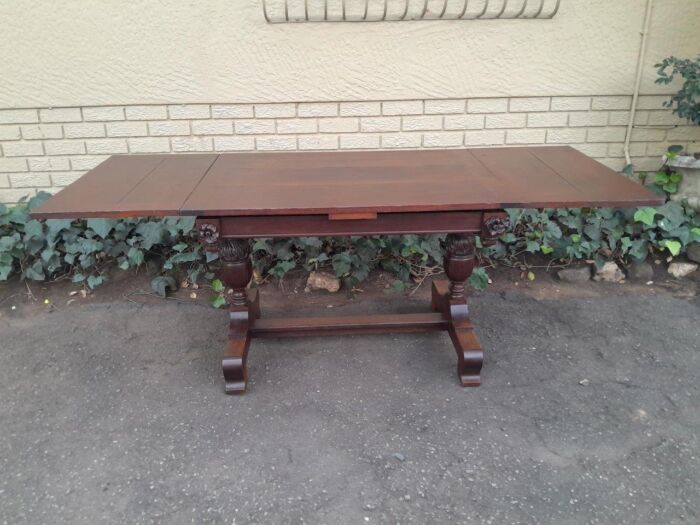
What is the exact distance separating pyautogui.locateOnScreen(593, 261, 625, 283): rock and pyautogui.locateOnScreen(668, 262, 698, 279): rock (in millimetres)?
311

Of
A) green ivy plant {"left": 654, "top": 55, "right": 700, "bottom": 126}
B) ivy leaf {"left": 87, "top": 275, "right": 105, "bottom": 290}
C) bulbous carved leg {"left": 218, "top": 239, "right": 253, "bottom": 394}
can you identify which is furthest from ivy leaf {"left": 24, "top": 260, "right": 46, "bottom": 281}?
green ivy plant {"left": 654, "top": 55, "right": 700, "bottom": 126}

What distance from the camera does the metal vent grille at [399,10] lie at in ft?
10.5

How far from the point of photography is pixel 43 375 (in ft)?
8.86

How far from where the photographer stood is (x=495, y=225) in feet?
7.55

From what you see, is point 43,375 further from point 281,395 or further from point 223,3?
point 223,3

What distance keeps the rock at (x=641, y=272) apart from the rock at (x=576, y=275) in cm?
26

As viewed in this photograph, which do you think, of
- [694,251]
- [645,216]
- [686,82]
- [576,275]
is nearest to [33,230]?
[576,275]

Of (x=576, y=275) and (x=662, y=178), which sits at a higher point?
(x=662, y=178)

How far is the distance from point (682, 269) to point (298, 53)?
8.76ft

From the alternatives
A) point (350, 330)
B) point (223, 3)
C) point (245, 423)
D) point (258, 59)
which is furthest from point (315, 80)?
point (245, 423)

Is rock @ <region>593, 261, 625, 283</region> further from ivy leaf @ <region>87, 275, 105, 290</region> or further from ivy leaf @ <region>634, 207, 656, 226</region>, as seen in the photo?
ivy leaf @ <region>87, 275, 105, 290</region>

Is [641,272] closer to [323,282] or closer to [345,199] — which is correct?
[323,282]

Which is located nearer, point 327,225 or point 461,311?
point 327,225

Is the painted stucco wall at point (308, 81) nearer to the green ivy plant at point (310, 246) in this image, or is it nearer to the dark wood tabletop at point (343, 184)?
the green ivy plant at point (310, 246)
